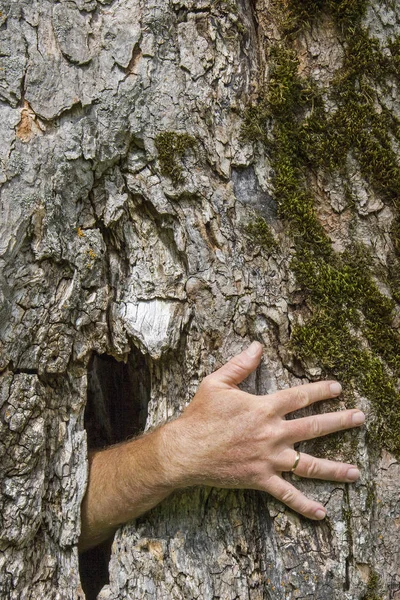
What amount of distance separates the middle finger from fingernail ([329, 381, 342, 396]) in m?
Result: 0.08

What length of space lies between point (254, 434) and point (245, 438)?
38 millimetres

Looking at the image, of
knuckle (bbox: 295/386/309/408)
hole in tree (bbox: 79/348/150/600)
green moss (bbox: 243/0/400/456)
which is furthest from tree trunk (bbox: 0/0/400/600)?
hole in tree (bbox: 79/348/150/600)

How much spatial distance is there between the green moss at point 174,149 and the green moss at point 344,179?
260mm

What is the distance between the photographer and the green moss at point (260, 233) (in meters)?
2.26

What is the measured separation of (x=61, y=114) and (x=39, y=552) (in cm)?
185

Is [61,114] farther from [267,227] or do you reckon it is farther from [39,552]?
[39,552]

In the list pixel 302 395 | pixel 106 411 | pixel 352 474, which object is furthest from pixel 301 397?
pixel 106 411

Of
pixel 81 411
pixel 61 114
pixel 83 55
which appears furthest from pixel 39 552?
pixel 83 55

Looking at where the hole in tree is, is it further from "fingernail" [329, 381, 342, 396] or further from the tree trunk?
"fingernail" [329, 381, 342, 396]

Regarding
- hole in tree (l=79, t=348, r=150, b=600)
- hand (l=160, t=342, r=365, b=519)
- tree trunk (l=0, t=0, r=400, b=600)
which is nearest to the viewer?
hand (l=160, t=342, r=365, b=519)

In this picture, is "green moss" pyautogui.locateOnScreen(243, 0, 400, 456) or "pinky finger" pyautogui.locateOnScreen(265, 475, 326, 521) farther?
"green moss" pyautogui.locateOnScreen(243, 0, 400, 456)

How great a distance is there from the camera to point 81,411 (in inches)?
96.2

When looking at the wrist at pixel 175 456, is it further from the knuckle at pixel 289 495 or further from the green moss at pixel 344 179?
the green moss at pixel 344 179

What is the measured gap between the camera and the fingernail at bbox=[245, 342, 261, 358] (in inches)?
85.4
